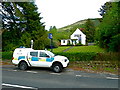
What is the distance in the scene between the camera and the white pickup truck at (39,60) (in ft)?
33.6

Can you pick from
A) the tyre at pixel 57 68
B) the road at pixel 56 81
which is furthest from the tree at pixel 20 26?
the road at pixel 56 81

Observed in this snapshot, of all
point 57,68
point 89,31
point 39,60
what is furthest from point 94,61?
point 89,31

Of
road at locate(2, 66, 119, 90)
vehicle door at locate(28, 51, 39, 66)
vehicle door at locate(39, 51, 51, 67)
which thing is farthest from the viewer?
vehicle door at locate(28, 51, 39, 66)

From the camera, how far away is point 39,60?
1058cm

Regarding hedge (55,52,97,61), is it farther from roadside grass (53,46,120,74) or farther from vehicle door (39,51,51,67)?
vehicle door (39,51,51,67)

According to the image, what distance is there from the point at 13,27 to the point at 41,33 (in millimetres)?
5290

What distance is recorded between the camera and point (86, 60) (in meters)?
13.8

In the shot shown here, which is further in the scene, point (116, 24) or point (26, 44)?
point (26, 44)

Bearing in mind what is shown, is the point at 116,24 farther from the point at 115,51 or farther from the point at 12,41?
the point at 12,41

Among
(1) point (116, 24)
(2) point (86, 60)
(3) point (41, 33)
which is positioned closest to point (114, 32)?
(1) point (116, 24)

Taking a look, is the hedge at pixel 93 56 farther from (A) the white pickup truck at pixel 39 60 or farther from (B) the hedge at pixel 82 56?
(A) the white pickup truck at pixel 39 60

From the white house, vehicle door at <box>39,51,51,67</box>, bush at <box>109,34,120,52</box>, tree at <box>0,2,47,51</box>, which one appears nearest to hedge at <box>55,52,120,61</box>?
bush at <box>109,34,120,52</box>

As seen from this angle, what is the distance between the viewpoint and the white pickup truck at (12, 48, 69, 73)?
10.2 metres

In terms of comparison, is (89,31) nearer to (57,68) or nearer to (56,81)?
(57,68)
